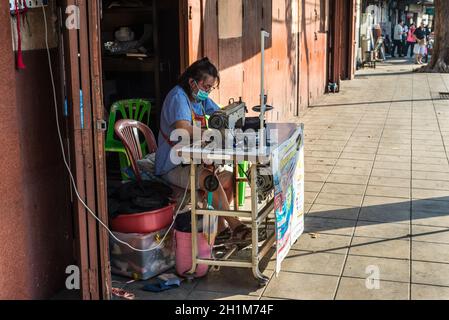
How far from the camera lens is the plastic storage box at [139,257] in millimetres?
4301

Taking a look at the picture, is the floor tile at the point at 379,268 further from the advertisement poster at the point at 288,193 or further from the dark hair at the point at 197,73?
the dark hair at the point at 197,73

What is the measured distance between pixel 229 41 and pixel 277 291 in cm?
388

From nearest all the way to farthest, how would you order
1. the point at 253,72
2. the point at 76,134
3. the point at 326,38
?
1. the point at 76,134
2. the point at 253,72
3. the point at 326,38

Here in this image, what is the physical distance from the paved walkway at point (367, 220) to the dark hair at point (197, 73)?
57.1 inches

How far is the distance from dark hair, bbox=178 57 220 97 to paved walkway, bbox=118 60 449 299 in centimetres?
145

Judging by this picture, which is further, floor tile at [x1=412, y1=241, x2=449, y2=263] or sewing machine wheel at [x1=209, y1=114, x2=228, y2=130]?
floor tile at [x1=412, y1=241, x2=449, y2=263]

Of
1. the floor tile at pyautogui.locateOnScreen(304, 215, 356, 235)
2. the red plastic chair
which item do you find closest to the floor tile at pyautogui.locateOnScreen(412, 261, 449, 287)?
the floor tile at pyautogui.locateOnScreen(304, 215, 356, 235)

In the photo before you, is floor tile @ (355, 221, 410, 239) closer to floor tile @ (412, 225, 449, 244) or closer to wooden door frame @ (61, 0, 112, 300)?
floor tile @ (412, 225, 449, 244)

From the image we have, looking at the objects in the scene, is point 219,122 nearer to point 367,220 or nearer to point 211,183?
point 211,183

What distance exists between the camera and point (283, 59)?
10.1 metres

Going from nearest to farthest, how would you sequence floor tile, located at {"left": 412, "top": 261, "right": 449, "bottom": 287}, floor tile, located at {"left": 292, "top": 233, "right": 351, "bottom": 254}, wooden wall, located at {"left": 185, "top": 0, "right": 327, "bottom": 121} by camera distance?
floor tile, located at {"left": 412, "top": 261, "right": 449, "bottom": 287} → floor tile, located at {"left": 292, "top": 233, "right": 351, "bottom": 254} → wooden wall, located at {"left": 185, "top": 0, "right": 327, "bottom": 121}

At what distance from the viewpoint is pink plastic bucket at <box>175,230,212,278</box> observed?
4.36 meters

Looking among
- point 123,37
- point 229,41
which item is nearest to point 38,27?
point 123,37
